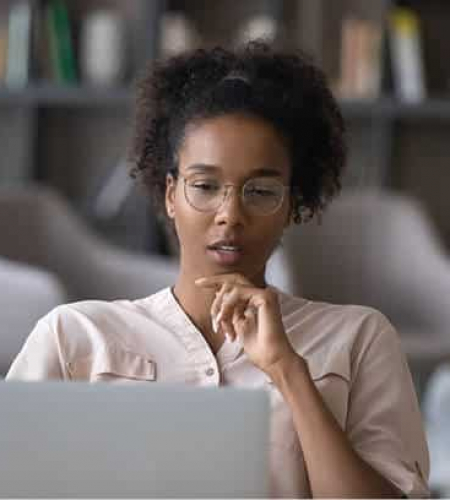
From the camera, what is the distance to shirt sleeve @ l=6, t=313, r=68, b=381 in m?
1.56

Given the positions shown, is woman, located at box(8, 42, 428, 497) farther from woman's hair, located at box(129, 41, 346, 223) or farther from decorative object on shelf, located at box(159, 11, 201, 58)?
decorative object on shelf, located at box(159, 11, 201, 58)

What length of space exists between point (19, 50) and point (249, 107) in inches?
148

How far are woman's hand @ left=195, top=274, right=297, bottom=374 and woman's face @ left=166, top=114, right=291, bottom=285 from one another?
38mm

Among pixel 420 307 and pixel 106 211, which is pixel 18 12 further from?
pixel 420 307

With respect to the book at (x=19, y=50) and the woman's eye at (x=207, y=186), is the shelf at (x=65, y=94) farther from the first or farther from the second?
the woman's eye at (x=207, y=186)

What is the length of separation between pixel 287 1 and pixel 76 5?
83cm

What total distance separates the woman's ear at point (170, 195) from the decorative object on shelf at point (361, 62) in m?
3.73

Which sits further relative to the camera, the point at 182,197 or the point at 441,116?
the point at 441,116

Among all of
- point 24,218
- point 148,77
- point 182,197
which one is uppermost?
point 148,77

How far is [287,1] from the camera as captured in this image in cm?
561

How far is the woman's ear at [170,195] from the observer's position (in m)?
1.68

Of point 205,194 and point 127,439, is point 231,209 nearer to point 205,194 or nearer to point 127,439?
point 205,194

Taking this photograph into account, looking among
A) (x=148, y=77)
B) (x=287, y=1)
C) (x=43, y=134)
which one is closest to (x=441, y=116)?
(x=287, y=1)

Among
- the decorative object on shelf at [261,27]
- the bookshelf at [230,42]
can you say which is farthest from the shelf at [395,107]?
the decorative object on shelf at [261,27]
